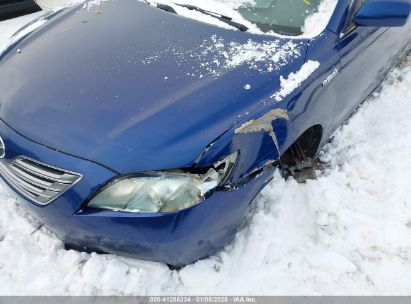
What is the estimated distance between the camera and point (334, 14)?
7.95 ft

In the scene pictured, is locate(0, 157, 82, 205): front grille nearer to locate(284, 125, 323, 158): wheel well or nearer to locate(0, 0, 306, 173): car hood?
locate(0, 0, 306, 173): car hood

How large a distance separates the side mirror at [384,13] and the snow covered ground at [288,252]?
104 centimetres

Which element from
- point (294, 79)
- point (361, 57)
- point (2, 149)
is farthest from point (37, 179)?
point (361, 57)

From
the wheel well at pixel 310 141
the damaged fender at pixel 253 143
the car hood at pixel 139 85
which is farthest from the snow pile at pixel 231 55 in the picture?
the wheel well at pixel 310 141

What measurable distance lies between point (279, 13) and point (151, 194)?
1488 mm

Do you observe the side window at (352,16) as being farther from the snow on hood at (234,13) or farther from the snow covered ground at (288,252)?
the snow covered ground at (288,252)

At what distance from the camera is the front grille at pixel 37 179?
1833 mm

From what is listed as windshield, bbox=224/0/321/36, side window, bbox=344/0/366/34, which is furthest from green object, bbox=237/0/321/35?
side window, bbox=344/0/366/34

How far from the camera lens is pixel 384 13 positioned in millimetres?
2375

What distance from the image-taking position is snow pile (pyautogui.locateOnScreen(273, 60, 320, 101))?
210 centimetres

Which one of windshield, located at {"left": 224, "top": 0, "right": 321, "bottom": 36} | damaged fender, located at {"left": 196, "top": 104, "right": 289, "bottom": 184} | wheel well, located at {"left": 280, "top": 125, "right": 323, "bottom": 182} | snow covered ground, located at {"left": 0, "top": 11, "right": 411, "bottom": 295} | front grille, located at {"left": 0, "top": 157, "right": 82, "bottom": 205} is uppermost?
windshield, located at {"left": 224, "top": 0, "right": 321, "bottom": 36}

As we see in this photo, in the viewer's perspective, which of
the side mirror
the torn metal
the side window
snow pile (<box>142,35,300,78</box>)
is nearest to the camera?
the torn metal

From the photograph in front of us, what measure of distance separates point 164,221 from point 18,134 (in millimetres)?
899

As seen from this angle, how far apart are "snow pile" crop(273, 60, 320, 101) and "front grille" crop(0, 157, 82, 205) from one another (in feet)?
3.64
